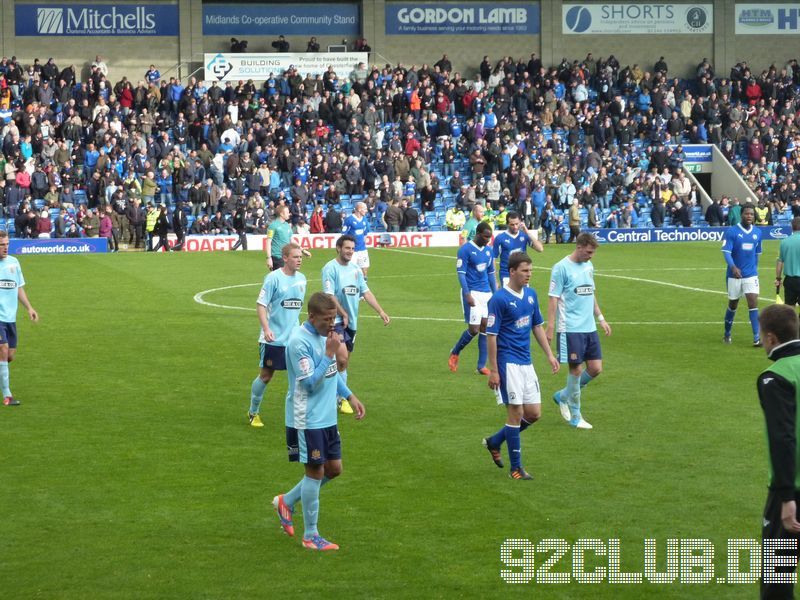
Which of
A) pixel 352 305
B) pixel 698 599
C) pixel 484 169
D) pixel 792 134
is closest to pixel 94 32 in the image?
pixel 484 169

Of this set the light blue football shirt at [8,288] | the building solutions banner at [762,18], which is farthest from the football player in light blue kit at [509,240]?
the building solutions banner at [762,18]

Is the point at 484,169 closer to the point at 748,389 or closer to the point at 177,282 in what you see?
the point at 177,282

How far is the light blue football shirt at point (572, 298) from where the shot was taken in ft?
45.0

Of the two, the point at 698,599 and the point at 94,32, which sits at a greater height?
the point at 94,32

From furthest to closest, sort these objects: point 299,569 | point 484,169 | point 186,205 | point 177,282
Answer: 1. point 484,169
2. point 186,205
3. point 177,282
4. point 299,569

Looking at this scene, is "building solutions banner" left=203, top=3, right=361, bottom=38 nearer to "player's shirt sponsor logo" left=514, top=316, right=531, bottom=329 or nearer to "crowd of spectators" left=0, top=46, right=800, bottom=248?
"crowd of spectators" left=0, top=46, right=800, bottom=248

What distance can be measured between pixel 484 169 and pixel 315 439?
140 ft

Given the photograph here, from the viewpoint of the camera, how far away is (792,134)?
2151 inches

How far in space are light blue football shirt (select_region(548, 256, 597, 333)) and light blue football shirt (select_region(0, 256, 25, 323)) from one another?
6595 millimetres

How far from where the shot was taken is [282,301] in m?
13.8

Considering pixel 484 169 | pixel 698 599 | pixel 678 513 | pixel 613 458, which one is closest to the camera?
pixel 698 599

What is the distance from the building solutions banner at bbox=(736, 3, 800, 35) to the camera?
197 feet

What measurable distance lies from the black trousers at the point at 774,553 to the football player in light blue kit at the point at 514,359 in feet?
15.2

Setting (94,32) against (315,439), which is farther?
(94,32)
